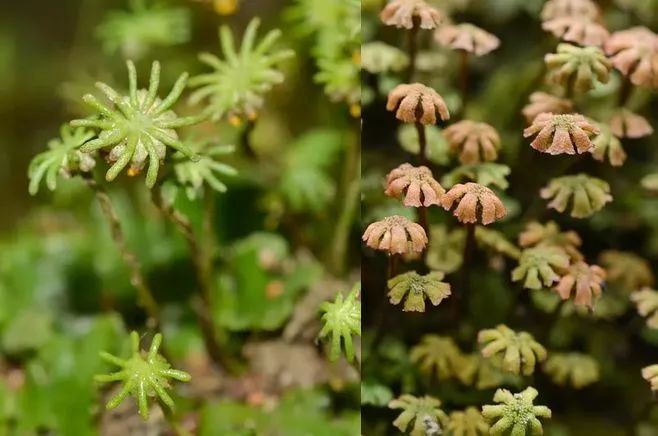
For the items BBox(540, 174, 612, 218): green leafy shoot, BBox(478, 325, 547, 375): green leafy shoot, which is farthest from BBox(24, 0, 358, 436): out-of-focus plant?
BBox(540, 174, 612, 218): green leafy shoot

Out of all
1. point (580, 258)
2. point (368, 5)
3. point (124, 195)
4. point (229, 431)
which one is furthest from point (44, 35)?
point (580, 258)

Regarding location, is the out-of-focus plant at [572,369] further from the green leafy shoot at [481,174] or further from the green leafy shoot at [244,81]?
the green leafy shoot at [244,81]

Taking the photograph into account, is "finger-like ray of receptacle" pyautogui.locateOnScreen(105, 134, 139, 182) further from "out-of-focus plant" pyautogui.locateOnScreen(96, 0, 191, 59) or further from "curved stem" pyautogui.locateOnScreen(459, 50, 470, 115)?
"out-of-focus plant" pyautogui.locateOnScreen(96, 0, 191, 59)

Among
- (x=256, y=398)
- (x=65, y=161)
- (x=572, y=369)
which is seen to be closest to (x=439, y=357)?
(x=572, y=369)

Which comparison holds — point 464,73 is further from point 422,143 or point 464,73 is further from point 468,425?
point 468,425

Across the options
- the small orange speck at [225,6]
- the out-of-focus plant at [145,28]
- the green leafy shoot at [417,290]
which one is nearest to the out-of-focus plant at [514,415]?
the green leafy shoot at [417,290]

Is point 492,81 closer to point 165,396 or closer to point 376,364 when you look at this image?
point 376,364
